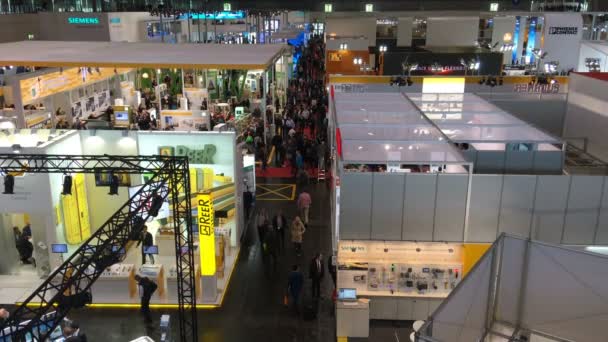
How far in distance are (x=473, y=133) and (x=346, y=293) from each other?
453 cm

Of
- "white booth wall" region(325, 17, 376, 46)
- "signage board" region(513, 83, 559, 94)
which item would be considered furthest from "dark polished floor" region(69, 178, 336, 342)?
"white booth wall" region(325, 17, 376, 46)

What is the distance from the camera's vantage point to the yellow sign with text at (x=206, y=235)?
1010cm

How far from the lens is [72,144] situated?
12016 millimetres

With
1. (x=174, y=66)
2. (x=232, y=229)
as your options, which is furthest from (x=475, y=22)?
(x=232, y=229)

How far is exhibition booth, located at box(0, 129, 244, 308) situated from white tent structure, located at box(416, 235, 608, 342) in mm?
5560

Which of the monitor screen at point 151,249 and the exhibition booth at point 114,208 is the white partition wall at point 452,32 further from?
the monitor screen at point 151,249

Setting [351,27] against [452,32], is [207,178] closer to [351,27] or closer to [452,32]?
[351,27]

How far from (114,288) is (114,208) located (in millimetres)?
2680

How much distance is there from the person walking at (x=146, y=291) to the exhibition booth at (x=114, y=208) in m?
0.51

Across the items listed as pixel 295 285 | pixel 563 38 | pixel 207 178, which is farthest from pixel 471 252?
pixel 563 38

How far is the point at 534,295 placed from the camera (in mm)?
6078

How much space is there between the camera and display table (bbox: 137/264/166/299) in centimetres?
1029

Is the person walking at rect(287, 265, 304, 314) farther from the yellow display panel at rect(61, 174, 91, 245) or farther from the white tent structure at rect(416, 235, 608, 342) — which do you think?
the yellow display panel at rect(61, 174, 91, 245)

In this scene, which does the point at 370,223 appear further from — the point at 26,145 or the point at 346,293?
the point at 26,145
